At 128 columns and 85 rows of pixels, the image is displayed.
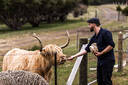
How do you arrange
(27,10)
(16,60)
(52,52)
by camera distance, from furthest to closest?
(27,10), (16,60), (52,52)

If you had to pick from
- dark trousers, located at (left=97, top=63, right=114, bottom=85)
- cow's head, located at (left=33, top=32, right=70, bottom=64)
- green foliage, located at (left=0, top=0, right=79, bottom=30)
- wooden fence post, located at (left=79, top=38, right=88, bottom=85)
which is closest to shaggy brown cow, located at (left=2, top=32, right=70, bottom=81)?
cow's head, located at (left=33, top=32, right=70, bottom=64)

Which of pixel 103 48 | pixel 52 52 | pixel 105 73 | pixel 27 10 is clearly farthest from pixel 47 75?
pixel 27 10

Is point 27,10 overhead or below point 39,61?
overhead

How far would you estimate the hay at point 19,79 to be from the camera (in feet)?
15.0

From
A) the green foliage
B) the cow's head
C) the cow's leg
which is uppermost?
the green foliage

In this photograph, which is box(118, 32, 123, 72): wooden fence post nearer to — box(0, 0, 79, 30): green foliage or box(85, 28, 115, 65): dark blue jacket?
box(85, 28, 115, 65): dark blue jacket

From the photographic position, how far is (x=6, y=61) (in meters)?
7.36

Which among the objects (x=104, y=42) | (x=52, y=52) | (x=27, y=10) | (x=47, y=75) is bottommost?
(x=47, y=75)

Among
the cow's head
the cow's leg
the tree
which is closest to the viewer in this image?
the cow's head

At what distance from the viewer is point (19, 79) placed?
4629 millimetres

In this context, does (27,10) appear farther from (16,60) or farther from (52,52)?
(52,52)

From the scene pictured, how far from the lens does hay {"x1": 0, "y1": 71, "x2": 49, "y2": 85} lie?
4586mm

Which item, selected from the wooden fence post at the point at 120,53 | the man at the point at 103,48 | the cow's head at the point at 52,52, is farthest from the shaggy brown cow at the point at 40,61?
the wooden fence post at the point at 120,53

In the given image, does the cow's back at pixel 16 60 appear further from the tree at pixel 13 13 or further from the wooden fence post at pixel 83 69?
the tree at pixel 13 13
